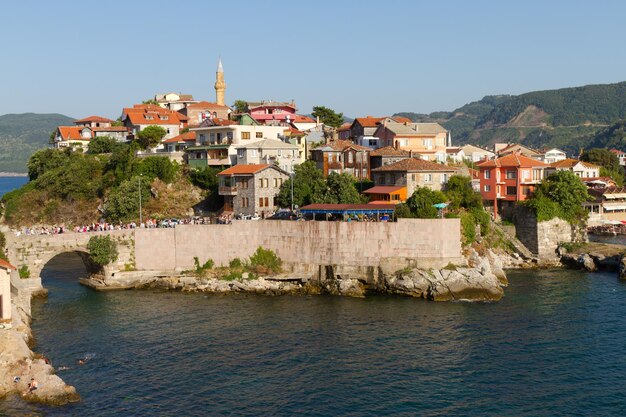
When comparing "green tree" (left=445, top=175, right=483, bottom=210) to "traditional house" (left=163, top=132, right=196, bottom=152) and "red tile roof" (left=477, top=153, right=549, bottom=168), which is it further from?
"traditional house" (left=163, top=132, right=196, bottom=152)

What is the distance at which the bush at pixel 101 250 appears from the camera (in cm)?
5697

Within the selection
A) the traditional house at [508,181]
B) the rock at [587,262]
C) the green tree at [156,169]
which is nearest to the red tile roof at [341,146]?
the traditional house at [508,181]

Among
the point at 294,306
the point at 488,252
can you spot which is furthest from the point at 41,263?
the point at 488,252

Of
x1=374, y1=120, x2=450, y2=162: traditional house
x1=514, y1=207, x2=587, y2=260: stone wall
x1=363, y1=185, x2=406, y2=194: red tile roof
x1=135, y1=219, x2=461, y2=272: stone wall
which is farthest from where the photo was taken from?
x1=374, y1=120, x2=450, y2=162: traditional house

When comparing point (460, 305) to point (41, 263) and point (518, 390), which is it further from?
Result: point (41, 263)

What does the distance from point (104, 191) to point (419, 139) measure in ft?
123

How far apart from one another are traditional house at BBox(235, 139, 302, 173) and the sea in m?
24.6

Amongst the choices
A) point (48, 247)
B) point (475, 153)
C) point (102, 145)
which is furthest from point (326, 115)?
point (48, 247)

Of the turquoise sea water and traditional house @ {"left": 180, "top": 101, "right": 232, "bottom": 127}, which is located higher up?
traditional house @ {"left": 180, "top": 101, "right": 232, "bottom": 127}

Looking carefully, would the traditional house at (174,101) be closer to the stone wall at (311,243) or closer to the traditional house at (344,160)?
the traditional house at (344,160)

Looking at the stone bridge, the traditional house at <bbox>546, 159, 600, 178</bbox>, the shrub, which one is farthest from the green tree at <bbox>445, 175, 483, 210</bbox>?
the traditional house at <bbox>546, 159, 600, 178</bbox>

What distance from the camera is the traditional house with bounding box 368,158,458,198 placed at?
66.1m

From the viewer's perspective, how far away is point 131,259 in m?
58.6

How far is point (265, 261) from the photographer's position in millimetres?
58656
